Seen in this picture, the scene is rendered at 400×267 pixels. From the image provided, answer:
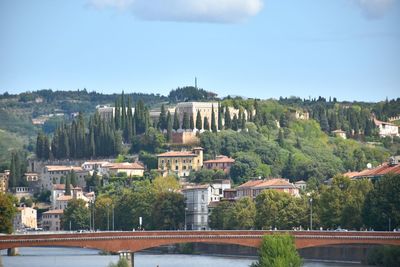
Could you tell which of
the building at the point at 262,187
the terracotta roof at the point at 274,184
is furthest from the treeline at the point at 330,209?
the terracotta roof at the point at 274,184

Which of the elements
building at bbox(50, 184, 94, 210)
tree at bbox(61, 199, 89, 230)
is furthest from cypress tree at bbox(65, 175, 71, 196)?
tree at bbox(61, 199, 89, 230)

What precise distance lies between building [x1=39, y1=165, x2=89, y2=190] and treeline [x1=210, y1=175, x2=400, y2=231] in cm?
3534

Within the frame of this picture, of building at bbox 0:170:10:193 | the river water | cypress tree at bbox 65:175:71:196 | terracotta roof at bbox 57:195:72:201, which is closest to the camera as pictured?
the river water

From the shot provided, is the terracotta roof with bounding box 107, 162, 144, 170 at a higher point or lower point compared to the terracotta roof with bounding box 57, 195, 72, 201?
higher

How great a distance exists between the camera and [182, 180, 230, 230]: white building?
11825 cm

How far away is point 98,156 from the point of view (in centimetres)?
14725

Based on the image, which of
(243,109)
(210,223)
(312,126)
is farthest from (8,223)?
(312,126)

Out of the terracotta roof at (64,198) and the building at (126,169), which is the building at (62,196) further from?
the building at (126,169)

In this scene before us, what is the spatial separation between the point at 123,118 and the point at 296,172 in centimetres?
1696

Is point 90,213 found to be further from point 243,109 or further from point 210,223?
point 243,109

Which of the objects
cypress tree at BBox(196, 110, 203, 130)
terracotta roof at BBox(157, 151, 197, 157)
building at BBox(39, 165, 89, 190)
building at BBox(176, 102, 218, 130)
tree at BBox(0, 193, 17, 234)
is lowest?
tree at BBox(0, 193, 17, 234)

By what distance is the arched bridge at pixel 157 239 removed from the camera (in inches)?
3091

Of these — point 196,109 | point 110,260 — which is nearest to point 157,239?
point 110,260

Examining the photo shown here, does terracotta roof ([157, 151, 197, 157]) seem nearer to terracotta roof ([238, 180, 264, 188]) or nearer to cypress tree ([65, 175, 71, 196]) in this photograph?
cypress tree ([65, 175, 71, 196])
